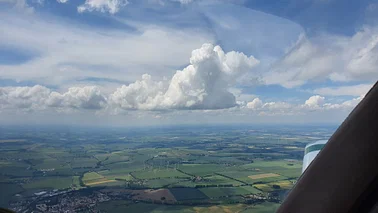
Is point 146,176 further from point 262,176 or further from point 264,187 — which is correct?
point 264,187

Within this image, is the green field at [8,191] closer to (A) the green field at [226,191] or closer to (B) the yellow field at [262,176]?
(A) the green field at [226,191]

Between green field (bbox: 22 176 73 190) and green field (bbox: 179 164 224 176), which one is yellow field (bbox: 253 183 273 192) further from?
green field (bbox: 22 176 73 190)

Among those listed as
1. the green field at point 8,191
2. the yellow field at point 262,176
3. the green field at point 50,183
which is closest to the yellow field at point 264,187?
the yellow field at point 262,176

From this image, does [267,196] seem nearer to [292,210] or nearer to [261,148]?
[292,210]

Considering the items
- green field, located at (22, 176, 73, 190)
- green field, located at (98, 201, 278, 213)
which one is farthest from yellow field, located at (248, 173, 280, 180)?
green field, located at (22, 176, 73, 190)

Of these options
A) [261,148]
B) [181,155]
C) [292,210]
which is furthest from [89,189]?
[261,148]

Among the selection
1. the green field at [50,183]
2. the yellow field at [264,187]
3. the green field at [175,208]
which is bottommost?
the green field at [175,208]

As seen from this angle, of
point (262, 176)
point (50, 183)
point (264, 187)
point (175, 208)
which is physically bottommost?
point (175, 208)

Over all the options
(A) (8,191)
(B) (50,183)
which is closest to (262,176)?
(B) (50,183)

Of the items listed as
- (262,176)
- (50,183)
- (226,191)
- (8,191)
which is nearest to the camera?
(8,191)
